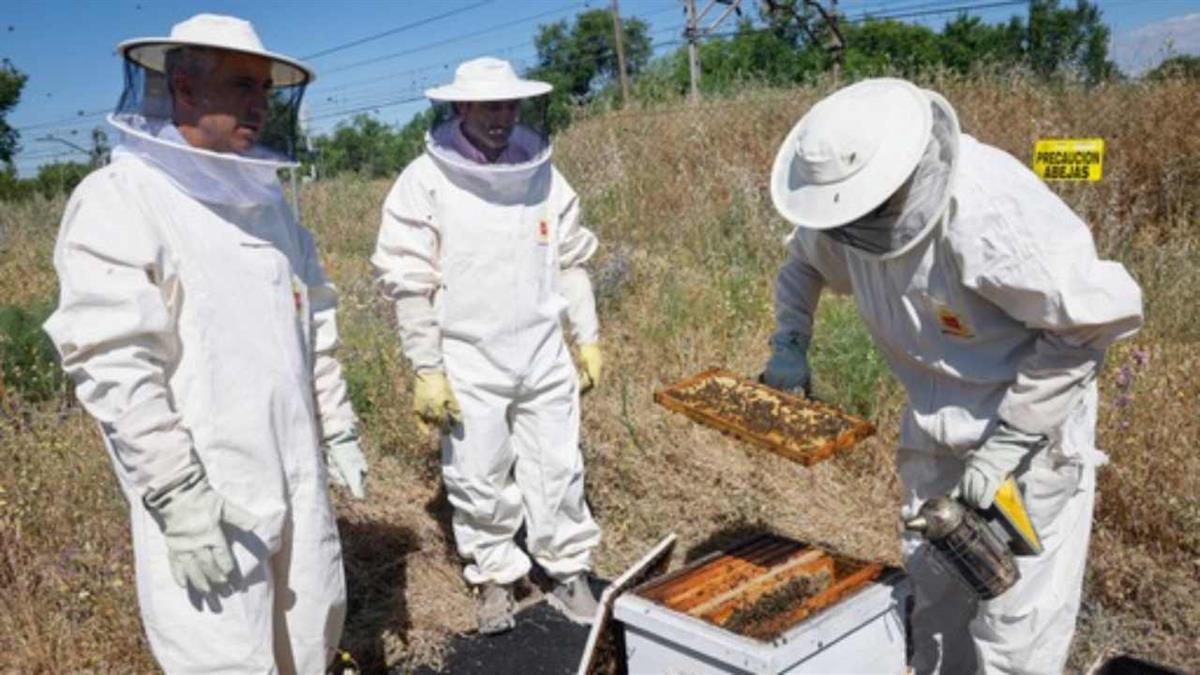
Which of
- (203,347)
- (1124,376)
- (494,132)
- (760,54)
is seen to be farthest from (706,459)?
(760,54)

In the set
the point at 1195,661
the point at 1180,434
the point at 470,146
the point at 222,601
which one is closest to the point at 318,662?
the point at 222,601

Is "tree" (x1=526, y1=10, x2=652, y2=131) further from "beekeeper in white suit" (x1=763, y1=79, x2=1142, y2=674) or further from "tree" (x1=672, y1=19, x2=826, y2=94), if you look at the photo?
"beekeeper in white suit" (x1=763, y1=79, x2=1142, y2=674)

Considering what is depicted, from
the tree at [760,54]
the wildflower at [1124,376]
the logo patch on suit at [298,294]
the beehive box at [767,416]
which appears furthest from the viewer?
the tree at [760,54]

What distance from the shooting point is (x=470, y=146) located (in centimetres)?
349

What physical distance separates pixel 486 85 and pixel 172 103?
133 centimetres

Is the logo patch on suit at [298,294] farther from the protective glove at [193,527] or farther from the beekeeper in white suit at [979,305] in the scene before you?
the beekeeper in white suit at [979,305]

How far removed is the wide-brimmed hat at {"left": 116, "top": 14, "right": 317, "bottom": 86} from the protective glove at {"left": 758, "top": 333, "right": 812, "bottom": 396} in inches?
63.9

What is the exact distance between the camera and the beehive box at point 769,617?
222 centimetres

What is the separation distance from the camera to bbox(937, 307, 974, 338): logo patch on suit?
231cm

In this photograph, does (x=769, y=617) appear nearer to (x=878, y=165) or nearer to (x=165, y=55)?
(x=878, y=165)

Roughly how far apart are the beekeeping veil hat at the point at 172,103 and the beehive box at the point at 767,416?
1.52 metres

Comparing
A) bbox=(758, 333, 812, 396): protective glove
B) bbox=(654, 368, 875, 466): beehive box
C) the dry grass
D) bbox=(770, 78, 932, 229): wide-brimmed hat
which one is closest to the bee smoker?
bbox=(654, 368, 875, 466): beehive box

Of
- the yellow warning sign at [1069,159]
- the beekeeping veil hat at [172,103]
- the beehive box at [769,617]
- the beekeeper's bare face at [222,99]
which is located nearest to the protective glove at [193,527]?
the beekeeping veil hat at [172,103]

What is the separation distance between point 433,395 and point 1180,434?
2.85 meters
